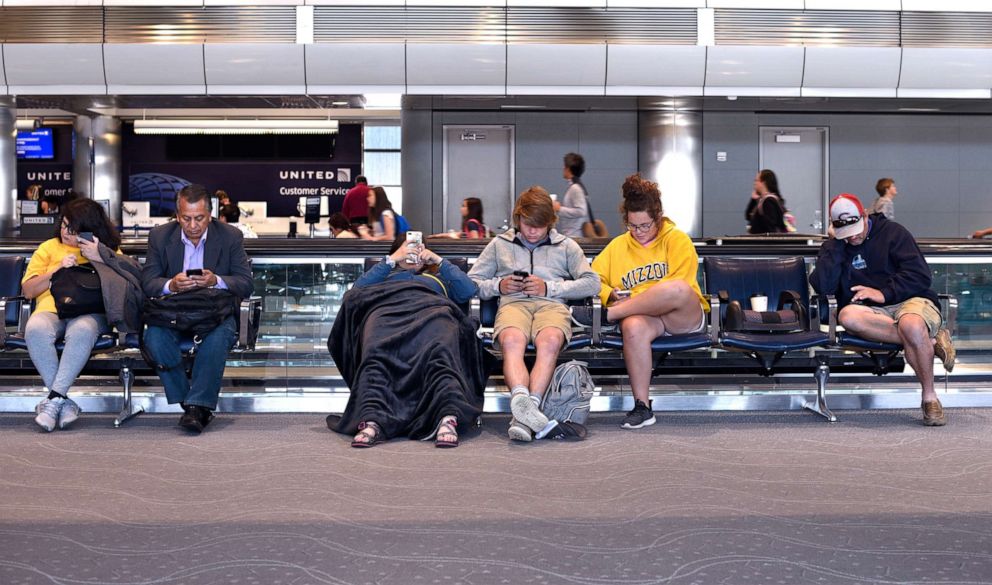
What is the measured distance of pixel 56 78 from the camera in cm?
1168

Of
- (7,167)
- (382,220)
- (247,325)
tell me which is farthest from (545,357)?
(7,167)

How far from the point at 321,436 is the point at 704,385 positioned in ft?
7.69

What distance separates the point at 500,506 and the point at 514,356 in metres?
1.59

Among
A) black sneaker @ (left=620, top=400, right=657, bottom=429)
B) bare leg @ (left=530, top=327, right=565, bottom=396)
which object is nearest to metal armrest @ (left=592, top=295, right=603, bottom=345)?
bare leg @ (left=530, top=327, right=565, bottom=396)

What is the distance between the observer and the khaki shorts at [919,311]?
5.73 meters

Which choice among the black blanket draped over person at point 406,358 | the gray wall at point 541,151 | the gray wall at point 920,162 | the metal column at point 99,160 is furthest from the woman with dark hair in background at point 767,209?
the metal column at point 99,160

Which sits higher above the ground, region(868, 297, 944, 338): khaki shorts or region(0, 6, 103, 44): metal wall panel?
region(0, 6, 103, 44): metal wall panel

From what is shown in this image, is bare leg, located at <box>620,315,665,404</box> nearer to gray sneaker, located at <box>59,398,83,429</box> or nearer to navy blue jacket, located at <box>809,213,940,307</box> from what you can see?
navy blue jacket, located at <box>809,213,940,307</box>

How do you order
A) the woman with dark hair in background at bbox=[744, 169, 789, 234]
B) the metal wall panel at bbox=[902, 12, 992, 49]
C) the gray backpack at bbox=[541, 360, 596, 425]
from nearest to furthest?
the gray backpack at bbox=[541, 360, 596, 425]
the woman with dark hair in background at bbox=[744, 169, 789, 234]
the metal wall panel at bbox=[902, 12, 992, 49]

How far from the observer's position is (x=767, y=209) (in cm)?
980

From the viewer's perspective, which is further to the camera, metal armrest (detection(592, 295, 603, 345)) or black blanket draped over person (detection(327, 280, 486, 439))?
metal armrest (detection(592, 295, 603, 345))

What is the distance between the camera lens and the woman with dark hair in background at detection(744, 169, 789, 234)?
32.1ft

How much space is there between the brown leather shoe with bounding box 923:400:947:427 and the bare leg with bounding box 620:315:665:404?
4.57ft

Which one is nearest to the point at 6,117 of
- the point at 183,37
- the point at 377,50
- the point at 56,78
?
the point at 56,78
